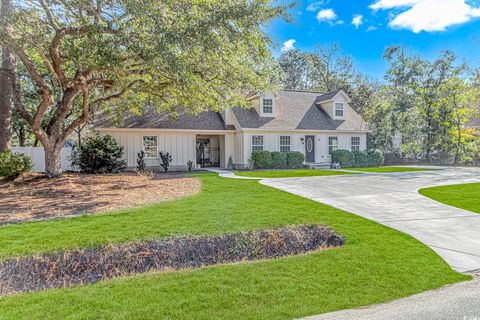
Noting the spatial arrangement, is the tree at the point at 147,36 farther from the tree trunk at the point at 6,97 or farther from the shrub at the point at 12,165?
the shrub at the point at 12,165

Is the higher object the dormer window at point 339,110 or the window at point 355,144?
the dormer window at point 339,110

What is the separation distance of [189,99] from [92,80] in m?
3.31

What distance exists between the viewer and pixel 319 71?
3688 cm

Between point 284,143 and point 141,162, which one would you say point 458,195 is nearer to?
point 284,143

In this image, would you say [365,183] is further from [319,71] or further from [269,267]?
[319,71]

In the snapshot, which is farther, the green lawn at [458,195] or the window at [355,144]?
the window at [355,144]

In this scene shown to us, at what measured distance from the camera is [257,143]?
20.3m

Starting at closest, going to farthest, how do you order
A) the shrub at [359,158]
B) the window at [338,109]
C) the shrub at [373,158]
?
1. the shrub at [359,158]
2. the shrub at [373,158]
3. the window at [338,109]

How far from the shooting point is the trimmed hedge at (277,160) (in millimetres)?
19672

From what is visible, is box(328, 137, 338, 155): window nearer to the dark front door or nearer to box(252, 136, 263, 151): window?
the dark front door

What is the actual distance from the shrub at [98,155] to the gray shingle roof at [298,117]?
773cm

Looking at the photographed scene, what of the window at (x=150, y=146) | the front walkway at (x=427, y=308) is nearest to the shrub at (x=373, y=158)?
the window at (x=150, y=146)

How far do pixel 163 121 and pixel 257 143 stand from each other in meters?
5.93

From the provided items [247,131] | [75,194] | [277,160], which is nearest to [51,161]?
[75,194]
